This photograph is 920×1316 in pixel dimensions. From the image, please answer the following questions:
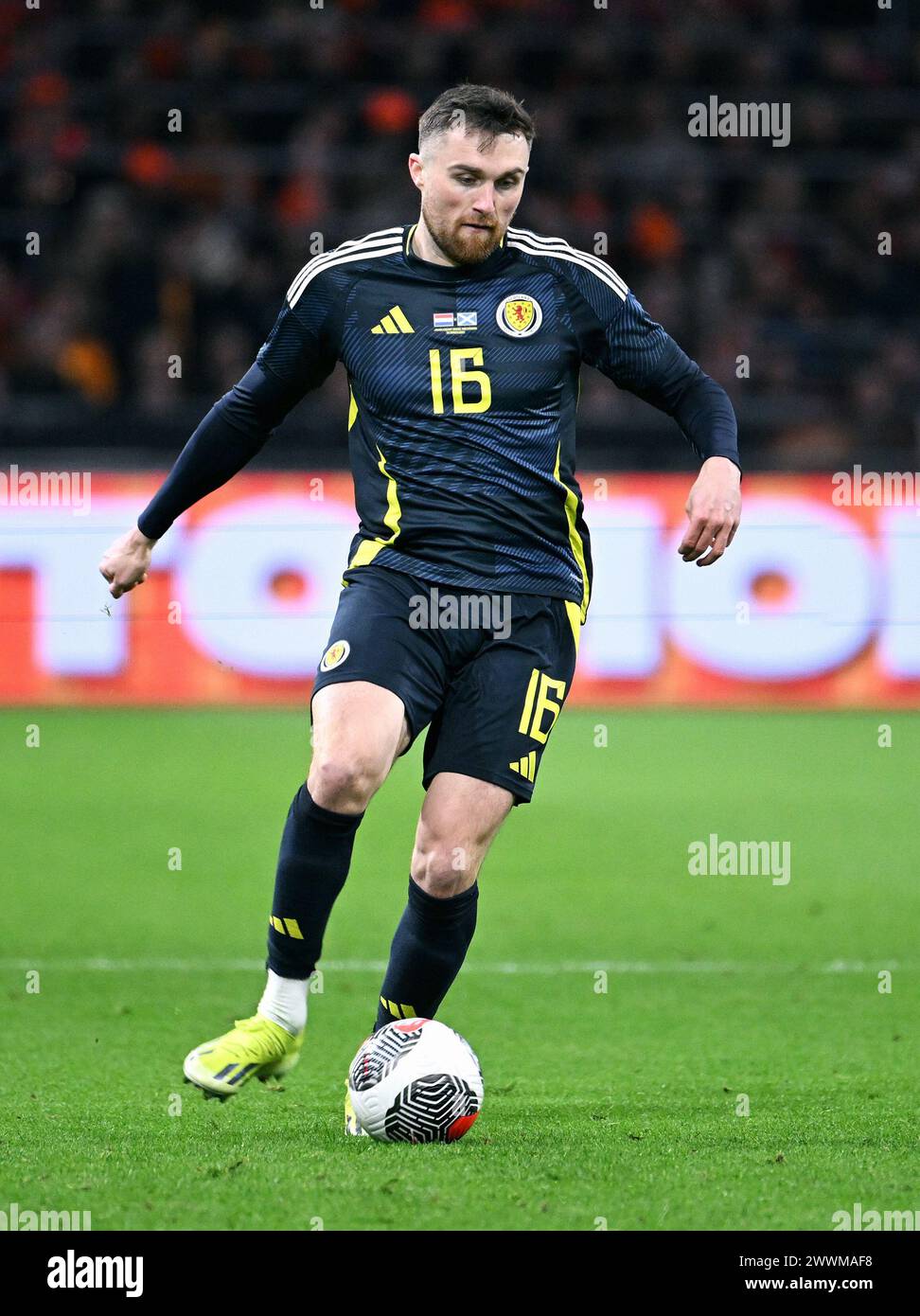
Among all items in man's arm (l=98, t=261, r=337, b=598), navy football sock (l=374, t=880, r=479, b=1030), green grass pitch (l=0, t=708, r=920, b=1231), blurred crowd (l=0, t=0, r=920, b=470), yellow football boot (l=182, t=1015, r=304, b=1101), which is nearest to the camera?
green grass pitch (l=0, t=708, r=920, b=1231)

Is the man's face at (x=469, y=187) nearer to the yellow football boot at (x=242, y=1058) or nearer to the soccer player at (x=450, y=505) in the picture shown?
the soccer player at (x=450, y=505)

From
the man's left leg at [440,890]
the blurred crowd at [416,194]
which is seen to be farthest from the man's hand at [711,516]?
the blurred crowd at [416,194]

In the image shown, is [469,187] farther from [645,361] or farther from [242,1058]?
[242,1058]

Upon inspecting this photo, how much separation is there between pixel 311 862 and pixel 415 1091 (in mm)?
558

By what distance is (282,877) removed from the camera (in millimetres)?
4418

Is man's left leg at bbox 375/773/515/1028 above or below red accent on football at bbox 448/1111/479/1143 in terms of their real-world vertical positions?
above

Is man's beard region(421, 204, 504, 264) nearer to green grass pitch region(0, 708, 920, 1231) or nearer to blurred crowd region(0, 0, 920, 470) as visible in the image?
green grass pitch region(0, 708, 920, 1231)

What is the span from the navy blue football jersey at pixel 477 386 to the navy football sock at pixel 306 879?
59 cm

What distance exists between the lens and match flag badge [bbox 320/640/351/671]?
14.3ft

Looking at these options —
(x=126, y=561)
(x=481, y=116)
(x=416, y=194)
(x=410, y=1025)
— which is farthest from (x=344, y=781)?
(x=416, y=194)

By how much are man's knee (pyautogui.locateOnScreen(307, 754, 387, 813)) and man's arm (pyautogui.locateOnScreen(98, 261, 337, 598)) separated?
2.51 ft

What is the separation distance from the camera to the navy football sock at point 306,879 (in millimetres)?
4328

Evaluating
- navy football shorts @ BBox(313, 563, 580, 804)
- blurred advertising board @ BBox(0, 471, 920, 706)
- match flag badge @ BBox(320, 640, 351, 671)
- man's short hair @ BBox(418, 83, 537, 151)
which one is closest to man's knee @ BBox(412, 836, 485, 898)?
navy football shorts @ BBox(313, 563, 580, 804)
